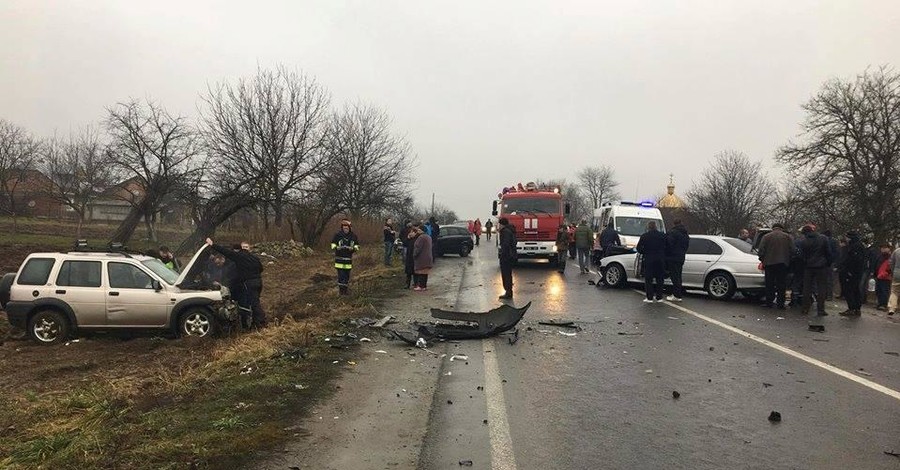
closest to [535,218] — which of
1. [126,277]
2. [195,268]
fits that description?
[195,268]

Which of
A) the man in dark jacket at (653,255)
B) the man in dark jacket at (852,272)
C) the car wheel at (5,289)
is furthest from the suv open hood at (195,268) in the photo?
the man in dark jacket at (852,272)

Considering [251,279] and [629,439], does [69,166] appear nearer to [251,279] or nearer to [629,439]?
[251,279]

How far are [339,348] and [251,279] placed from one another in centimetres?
282

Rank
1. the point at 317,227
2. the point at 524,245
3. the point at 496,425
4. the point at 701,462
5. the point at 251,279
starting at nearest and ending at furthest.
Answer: the point at 701,462
the point at 496,425
the point at 251,279
the point at 524,245
the point at 317,227

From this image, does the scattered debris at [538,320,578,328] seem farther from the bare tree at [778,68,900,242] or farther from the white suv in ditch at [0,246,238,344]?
the bare tree at [778,68,900,242]

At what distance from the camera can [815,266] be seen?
1141cm

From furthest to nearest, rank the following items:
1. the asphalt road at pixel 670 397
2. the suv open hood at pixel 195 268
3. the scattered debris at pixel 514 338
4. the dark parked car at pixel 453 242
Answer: the dark parked car at pixel 453 242 → the suv open hood at pixel 195 268 → the scattered debris at pixel 514 338 → the asphalt road at pixel 670 397

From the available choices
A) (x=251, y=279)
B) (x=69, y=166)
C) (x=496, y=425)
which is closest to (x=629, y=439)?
(x=496, y=425)

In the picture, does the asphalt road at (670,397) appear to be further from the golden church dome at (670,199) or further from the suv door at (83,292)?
the golden church dome at (670,199)

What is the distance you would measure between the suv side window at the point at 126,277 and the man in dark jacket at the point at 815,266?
1203 centimetres

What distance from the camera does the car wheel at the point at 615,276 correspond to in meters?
14.8

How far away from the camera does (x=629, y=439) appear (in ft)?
14.9

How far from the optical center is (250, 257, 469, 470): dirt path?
410cm

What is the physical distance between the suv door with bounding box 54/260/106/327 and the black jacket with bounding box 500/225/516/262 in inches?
300
